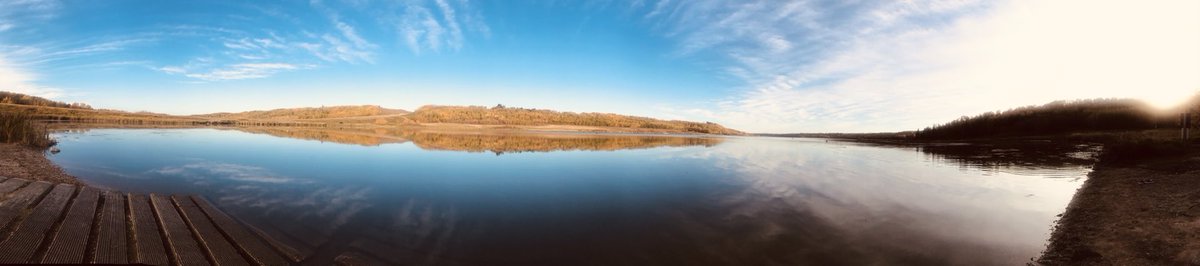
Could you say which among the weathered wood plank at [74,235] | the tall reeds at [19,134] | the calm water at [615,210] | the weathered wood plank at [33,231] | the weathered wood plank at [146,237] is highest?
the tall reeds at [19,134]

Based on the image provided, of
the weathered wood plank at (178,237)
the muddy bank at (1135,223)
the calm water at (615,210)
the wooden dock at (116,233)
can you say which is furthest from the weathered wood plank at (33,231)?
the muddy bank at (1135,223)

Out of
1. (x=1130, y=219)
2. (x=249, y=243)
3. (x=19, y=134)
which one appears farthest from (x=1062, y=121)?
(x=19, y=134)

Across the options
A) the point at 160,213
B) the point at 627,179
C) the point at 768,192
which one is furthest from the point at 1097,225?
the point at 160,213

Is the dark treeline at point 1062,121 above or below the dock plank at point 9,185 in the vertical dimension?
above

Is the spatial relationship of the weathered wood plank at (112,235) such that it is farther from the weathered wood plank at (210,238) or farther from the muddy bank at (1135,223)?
the muddy bank at (1135,223)

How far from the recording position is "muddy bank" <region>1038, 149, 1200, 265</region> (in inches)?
235

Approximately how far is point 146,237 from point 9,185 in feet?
17.9

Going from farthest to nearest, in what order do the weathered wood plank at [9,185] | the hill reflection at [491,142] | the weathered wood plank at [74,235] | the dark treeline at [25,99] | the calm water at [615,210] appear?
the dark treeline at [25,99]
the hill reflection at [491,142]
the weathered wood plank at [9,185]
the calm water at [615,210]
the weathered wood plank at [74,235]

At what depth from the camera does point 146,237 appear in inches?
220

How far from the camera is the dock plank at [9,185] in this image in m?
7.31

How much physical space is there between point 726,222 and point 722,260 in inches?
101

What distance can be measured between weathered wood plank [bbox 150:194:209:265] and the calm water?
40.4 inches

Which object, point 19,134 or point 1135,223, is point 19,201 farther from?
point 19,134

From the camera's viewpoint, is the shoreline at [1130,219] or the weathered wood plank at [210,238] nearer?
the weathered wood plank at [210,238]
